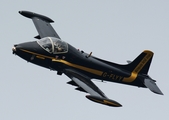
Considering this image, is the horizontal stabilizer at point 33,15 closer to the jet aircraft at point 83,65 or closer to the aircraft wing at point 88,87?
the jet aircraft at point 83,65

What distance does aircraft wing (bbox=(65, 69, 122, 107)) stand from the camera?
34.8 metres

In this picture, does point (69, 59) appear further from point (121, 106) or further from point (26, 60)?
point (121, 106)

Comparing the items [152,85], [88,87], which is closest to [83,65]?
[88,87]

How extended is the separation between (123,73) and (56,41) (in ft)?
22.2

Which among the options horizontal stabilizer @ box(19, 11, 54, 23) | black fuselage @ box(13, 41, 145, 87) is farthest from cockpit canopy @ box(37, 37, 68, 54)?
horizontal stabilizer @ box(19, 11, 54, 23)

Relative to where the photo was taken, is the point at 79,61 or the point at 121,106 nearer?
the point at 121,106

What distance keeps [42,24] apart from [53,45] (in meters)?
7.13

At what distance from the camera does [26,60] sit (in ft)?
125

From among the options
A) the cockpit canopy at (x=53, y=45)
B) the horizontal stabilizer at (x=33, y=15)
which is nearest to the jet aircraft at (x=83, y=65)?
Result: the cockpit canopy at (x=53, y=45)

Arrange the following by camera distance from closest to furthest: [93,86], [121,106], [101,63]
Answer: [121,106]
[93,86]
[101,63]

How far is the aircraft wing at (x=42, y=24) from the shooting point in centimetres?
4266

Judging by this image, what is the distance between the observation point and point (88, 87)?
3703 cm

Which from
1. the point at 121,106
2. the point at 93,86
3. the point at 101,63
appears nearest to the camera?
the point at 121,106

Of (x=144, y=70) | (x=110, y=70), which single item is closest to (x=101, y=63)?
(x=110, y=70)
